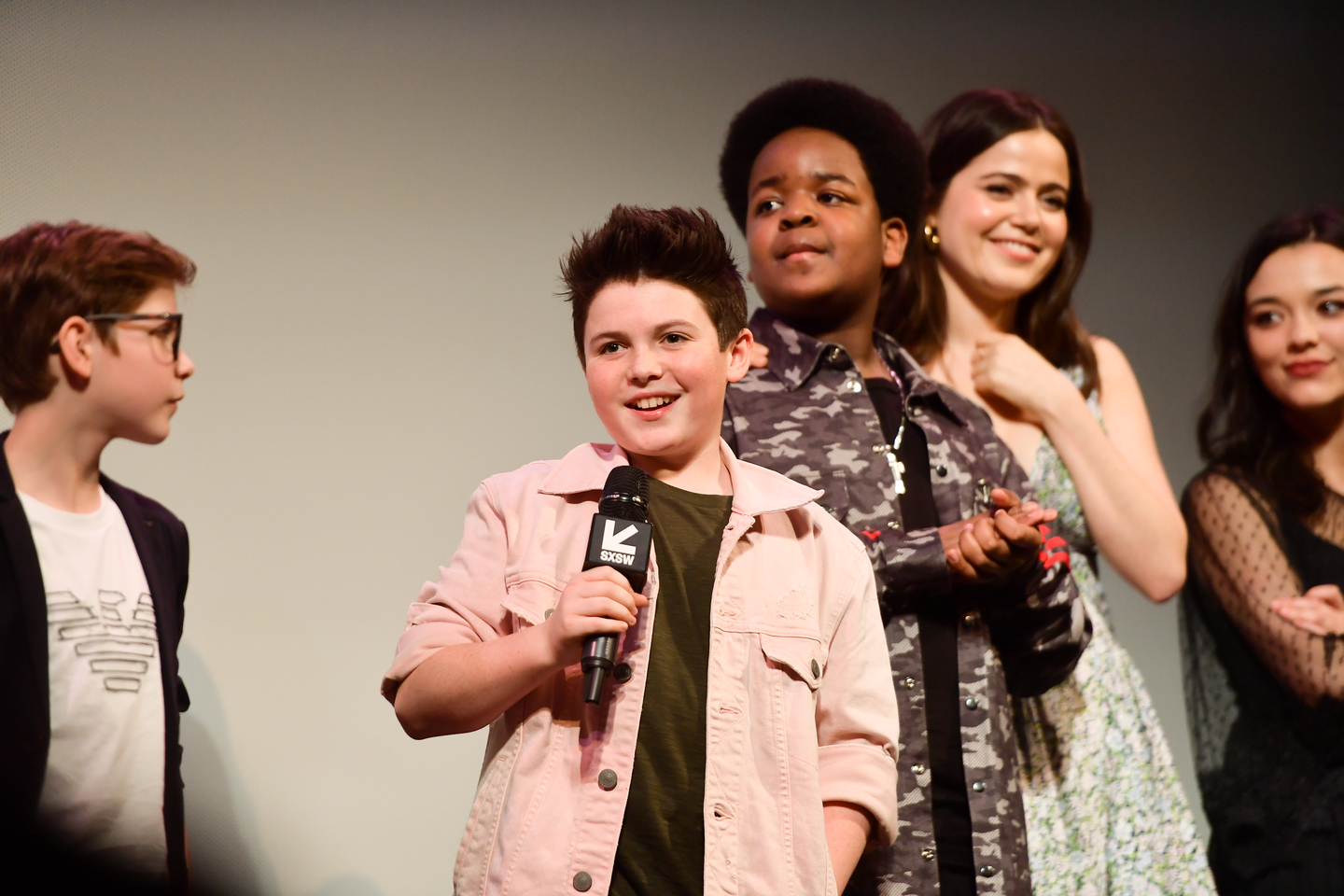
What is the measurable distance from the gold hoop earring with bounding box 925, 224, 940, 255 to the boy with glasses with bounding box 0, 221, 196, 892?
4.75 feet

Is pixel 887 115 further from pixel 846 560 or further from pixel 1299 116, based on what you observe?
pixel 1299 116

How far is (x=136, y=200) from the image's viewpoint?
198cm

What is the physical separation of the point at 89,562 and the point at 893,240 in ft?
4.79

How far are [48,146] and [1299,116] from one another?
9.85ft

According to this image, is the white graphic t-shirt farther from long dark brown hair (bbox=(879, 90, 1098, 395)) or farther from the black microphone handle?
long dark brown hair (bbox=(879, 90, 1098, 395))

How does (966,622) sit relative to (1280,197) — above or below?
below

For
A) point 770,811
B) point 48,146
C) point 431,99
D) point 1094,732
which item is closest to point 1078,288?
point 1094,732

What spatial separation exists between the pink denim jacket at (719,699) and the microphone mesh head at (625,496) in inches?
5.5

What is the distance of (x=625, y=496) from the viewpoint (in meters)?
1.35

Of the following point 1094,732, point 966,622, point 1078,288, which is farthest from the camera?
point 1078,288

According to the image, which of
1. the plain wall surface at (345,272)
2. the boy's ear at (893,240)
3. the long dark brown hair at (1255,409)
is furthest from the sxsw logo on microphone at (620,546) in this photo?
the long dark brown hair at (1255,409)

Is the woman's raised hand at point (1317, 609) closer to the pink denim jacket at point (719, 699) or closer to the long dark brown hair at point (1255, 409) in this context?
the long dark brown hair at point (1255, 409)

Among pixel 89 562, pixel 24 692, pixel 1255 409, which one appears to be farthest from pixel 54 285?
pixel 1255 409

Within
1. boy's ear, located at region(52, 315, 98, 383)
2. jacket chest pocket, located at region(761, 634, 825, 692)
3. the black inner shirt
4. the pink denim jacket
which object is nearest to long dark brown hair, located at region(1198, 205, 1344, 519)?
the black inner shirt
